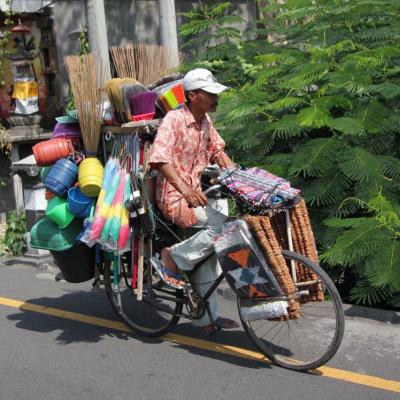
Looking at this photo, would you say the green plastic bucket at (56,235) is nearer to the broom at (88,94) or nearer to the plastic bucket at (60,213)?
the plastic bucket at (60,213)

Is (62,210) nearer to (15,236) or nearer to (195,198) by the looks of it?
(195,198)

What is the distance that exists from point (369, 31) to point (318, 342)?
3.45 m

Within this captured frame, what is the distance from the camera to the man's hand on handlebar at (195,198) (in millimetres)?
4266

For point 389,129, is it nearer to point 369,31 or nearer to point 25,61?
point 369,31

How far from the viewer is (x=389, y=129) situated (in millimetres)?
5777

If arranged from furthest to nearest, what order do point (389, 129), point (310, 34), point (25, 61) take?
point (25, 61)
point (310, 34)
point (389, 129)

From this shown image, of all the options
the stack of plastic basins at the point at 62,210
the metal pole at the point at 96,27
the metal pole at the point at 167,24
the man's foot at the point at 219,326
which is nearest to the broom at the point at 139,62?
the stack of plastic basins at the point at 62,210

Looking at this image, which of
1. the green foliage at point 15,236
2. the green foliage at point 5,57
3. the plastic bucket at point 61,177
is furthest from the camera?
the green foliage at point 5,57

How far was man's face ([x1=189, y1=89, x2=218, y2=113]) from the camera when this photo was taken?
4.47 meters

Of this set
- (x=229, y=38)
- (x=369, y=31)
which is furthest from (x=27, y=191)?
(x=369, y=31)

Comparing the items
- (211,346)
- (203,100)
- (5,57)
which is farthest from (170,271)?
(5,57)

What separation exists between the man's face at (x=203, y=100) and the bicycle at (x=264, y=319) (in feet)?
1.95

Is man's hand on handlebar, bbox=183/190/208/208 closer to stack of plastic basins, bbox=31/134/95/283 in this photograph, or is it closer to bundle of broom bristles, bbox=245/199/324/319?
bundle of broom bristles, bbox=245/199/324/319

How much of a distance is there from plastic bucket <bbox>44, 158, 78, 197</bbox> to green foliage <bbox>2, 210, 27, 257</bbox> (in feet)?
11.0
